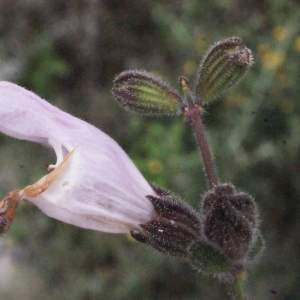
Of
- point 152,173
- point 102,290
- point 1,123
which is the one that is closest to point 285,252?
point 152,173

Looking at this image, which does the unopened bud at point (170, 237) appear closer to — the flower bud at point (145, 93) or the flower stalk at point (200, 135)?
the flower stalk at point (200, 135)

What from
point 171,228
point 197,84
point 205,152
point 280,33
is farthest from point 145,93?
point 280,33

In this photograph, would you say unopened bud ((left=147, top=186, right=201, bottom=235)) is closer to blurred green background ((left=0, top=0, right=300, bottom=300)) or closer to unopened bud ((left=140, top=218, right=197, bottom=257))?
unopened bud ((left=140, top=218, right=197, bottom=257))

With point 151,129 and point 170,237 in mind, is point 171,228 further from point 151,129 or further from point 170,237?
point 151,129

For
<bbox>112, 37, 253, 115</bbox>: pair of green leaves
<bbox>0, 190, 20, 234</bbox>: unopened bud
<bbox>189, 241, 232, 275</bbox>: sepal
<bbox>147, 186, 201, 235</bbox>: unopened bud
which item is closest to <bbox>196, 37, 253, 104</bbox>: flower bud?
<bbox>112, 37, 253, 115</bbox>: pair of green leaves

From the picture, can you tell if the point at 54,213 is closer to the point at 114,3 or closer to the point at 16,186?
the point at 16,186

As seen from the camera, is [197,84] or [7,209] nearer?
[7,209]
